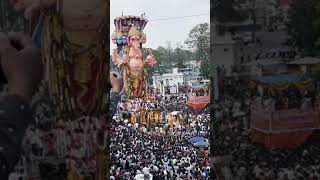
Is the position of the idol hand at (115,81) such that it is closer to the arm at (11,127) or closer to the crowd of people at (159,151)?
the crowd of people at (159,151)

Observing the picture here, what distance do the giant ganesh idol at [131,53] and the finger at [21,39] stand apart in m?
25.4

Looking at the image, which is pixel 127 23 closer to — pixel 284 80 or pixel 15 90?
pixel 284 80

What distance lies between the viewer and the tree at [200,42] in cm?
6203

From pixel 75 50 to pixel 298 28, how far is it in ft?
11.1

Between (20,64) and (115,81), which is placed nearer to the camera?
(20,64)

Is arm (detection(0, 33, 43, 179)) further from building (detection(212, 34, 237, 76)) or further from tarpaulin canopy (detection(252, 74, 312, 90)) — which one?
tarpaulin canopy (detection(252, 74, 312, 90))

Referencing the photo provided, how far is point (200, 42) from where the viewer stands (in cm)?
6775

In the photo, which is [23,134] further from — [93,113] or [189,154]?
[189,154]

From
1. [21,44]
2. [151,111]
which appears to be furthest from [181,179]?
[151,111]

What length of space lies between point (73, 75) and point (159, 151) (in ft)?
34.1

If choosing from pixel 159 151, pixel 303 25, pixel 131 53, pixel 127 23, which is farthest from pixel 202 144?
pixel 127 23

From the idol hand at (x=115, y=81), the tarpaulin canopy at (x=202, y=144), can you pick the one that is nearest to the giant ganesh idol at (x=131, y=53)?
the tarpaulin canopy at (x=202, y=144)

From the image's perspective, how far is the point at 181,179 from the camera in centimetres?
1380

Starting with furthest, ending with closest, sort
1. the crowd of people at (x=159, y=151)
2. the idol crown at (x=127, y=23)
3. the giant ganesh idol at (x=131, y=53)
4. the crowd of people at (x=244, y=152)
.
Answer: the idol crown at (x=127, y=23) → the giant ganesh idol at (x=131, y=53) → the crowd of people at (x=159, y=151) → the crowd of people at (x=244, y=152)
